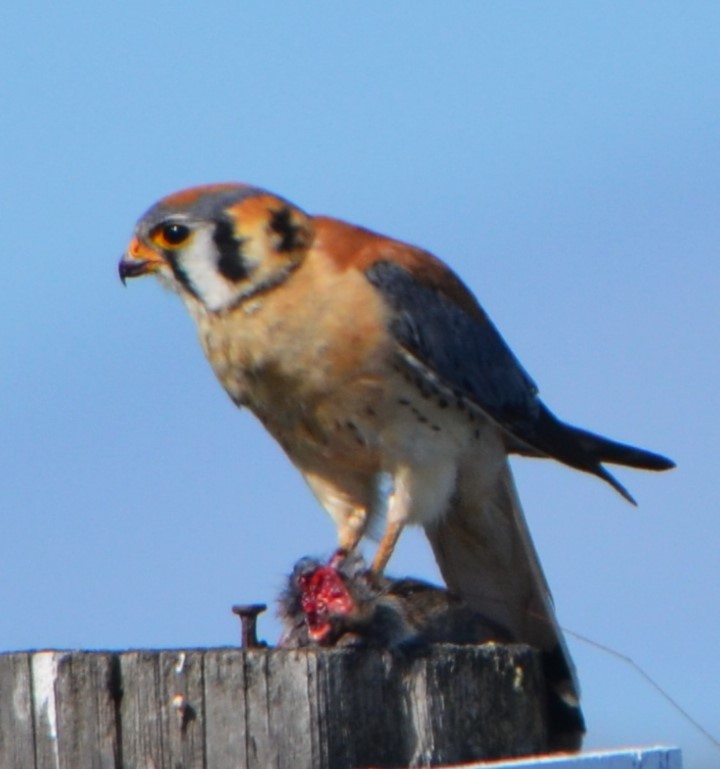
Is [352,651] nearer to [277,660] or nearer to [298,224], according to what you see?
[277,660]

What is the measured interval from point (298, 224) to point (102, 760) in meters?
2.20

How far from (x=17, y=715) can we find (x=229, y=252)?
198 cm

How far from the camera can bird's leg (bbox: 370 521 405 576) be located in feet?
14.7

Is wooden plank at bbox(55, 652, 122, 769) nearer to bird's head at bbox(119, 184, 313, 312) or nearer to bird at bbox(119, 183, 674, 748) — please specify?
bird at bbox(119, 183, 674, 748)

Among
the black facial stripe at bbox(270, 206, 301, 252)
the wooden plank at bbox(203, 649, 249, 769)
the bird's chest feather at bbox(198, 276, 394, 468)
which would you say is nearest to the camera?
the wooden plank at bbox(203, 649, 249, 769)

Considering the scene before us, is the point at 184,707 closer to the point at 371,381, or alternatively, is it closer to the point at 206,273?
the point at 371,381

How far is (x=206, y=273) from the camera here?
439 cm

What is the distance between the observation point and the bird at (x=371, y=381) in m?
4.35

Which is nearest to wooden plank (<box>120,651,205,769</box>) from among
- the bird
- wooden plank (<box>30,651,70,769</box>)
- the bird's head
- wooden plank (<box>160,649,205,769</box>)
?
wooden plank (<box>160,649,205,769</box>)

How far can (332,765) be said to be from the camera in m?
2.59

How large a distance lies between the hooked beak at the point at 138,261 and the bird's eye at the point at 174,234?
0.17 ft

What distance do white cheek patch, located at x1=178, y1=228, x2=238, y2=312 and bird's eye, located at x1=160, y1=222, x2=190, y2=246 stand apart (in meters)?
0.03

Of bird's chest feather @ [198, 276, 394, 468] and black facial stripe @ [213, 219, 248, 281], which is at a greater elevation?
black facial stripe @ [213, 219, 248, 281]

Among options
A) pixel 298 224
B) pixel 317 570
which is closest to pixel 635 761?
pixel 317 570
